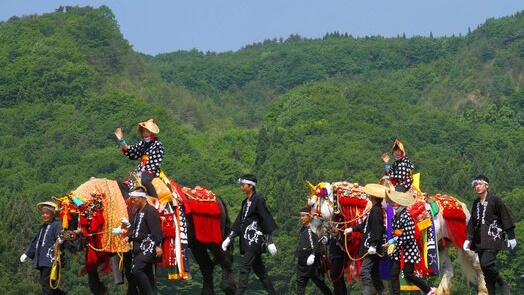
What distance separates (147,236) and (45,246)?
264cm

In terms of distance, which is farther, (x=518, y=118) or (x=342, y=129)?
(x=518, y=118)

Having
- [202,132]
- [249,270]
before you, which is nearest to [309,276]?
[249,270]

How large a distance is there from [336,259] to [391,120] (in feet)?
430

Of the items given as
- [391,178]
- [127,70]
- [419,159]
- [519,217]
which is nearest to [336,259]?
[391,178]

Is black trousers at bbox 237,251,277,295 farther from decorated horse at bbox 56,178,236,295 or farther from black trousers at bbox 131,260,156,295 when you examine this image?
black trousers at bbox 131,260,156,295

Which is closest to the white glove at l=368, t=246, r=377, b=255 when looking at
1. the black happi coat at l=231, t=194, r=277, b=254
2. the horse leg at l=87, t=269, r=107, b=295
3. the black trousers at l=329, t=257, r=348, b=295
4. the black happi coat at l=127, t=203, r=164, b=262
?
the black trousers at l=329, t=257, r=348, b=295

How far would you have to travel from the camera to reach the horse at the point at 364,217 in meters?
27.8

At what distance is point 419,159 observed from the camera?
137 meters

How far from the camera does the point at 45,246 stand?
2730 centimetres

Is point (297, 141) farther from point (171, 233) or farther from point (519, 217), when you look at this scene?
point (171, 233)

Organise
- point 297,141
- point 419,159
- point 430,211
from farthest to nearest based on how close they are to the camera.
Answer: point 297,141, point 419,159, point 430,211

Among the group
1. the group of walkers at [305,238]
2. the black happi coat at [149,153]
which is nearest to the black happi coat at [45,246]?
the group of walkers at [305,238]

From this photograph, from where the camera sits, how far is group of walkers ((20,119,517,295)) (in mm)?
25625

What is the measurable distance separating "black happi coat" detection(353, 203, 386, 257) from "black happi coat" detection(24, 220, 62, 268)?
5111mm
